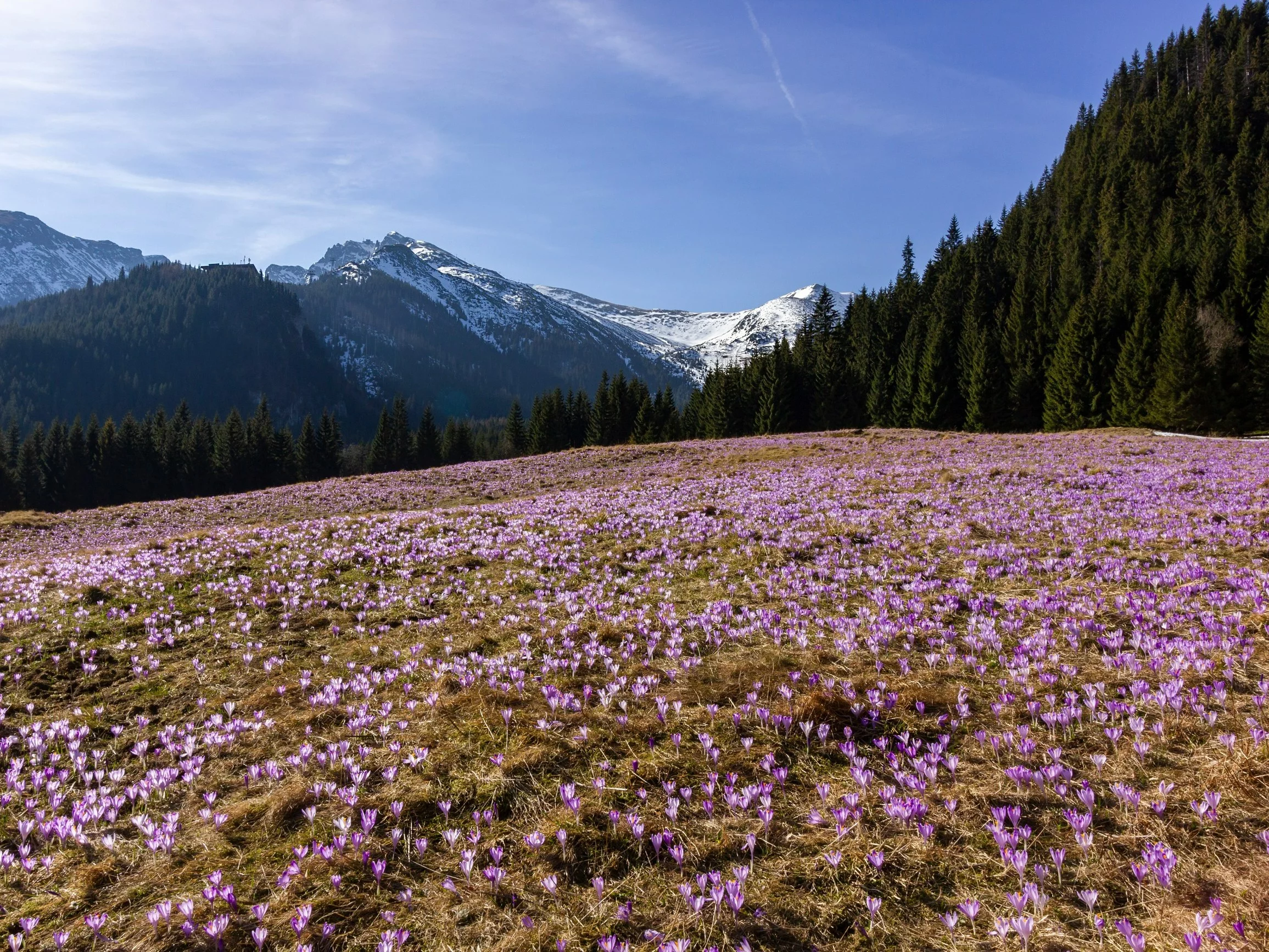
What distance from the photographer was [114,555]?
44.4 ft

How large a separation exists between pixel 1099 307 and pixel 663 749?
79729mm

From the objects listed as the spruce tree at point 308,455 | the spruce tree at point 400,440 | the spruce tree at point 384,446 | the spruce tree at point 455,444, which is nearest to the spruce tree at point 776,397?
the spruce tree at point 455,444

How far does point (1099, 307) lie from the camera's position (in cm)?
6462

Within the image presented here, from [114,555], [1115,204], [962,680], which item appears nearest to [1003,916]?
[962,680]

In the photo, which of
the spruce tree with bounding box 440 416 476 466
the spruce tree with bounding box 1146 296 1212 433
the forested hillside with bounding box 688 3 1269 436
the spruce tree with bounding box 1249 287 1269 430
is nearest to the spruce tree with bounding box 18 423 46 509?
the spruce tree with bounding box 440 416 476 466

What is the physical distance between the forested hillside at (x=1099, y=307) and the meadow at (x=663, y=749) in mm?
58480

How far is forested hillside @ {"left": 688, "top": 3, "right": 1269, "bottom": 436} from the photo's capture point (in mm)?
54969

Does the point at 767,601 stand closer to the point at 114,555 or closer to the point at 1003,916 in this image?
the point at 1003,916

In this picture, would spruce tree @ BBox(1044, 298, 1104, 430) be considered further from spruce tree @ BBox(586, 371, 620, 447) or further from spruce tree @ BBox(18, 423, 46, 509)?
spruce tree @ BBox(18, 423, 46, 509)

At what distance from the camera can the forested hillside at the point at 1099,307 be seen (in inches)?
2164

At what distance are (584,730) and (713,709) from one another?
1058 mm

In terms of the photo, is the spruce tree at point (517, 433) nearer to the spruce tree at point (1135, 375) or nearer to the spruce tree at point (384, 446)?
the spruce tree at point (384, 446)

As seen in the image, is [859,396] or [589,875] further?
[859,396]

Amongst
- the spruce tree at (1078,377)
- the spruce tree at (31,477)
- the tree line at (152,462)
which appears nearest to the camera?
the spruce tree at (1078,377)
